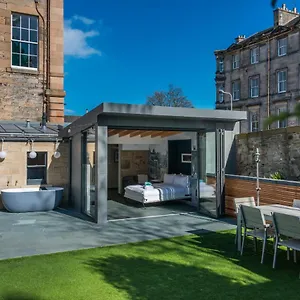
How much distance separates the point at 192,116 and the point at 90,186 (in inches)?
147

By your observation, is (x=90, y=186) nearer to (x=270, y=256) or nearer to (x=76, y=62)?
(x=270, y=256)

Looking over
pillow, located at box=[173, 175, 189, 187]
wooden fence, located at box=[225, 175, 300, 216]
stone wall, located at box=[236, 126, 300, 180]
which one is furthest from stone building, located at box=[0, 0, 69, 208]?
stone wall, located at box=[236, 126, 300, 180]

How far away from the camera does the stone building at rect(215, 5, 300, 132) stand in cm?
2881

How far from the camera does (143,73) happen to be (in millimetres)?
41344

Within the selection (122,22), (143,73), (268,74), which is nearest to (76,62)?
(122,22)

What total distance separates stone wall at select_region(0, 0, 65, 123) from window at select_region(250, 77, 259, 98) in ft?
71.9

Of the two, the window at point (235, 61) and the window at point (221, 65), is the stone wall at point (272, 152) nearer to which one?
the window at point (235, 61)

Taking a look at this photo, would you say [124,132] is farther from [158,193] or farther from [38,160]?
[38,160]

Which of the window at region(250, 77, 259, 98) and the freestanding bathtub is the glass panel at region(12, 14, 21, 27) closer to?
the freestanding bathtub

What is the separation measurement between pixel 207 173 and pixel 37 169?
6.67 metres

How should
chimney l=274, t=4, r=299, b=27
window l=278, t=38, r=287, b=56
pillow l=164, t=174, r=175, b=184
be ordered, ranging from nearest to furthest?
pillow l=164, t=174, r=175, b=184, window l=278, t=38, r=287, b=56, chimney l=274, t=4, r=299, b=27

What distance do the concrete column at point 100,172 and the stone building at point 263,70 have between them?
874 inches

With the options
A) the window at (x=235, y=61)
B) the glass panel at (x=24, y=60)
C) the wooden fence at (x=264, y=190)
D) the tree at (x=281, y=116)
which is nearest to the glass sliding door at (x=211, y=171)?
the wooden fence at (x=264, y=190)

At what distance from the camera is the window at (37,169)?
12.6 metres
